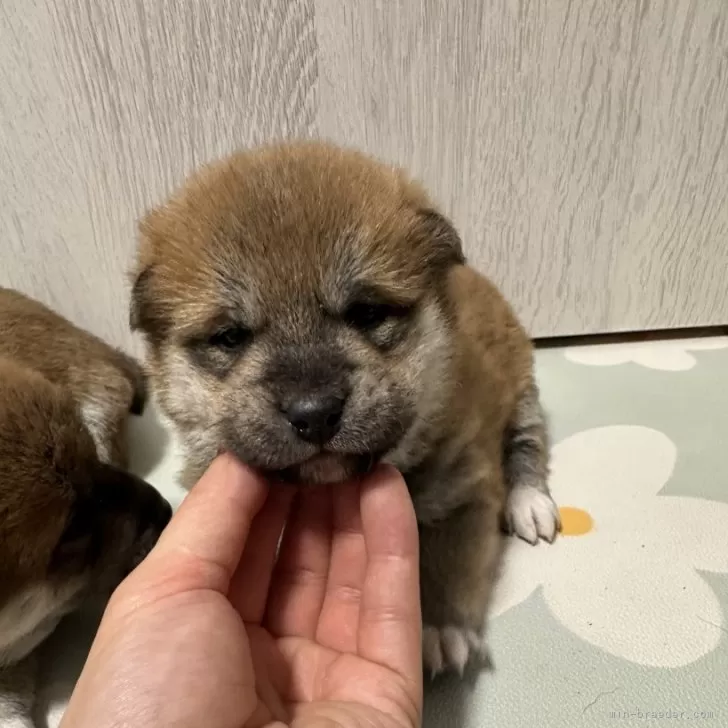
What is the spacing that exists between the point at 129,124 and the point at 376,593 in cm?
121

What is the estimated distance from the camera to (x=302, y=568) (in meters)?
1.19

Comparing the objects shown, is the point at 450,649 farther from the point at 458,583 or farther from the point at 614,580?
the point at 614,580

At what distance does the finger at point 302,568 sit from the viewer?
1147 millimetres

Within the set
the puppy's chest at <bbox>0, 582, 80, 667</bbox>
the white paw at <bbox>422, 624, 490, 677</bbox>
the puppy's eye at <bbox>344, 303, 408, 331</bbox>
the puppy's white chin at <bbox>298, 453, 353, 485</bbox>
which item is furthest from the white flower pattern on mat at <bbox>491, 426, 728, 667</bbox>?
the puppy's chest at <bbox>0, 582, 80, 667</bbox>

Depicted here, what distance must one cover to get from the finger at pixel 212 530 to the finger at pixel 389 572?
17cm

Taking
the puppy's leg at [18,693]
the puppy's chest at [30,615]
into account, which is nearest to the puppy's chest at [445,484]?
the puppy's chest at [30,615]

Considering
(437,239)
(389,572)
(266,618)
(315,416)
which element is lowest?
(266,618)

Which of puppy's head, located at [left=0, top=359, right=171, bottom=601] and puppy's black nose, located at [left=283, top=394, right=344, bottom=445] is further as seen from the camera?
puppy's head, located at [left=0, top=359, right=171, bottom=601]

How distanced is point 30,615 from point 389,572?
554mm

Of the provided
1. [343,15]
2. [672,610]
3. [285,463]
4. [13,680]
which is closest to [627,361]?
[672,610]

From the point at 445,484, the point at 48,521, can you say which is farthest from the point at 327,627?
the point at 48,521

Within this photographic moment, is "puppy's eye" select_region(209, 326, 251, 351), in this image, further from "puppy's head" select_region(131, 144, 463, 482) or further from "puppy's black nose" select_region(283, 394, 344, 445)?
"puppy's black nose" select_region(283, 394, 344, 445)

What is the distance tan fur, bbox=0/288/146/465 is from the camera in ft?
4.95

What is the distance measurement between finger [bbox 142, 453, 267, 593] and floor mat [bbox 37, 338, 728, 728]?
422 millimetres
